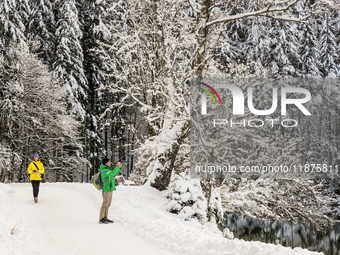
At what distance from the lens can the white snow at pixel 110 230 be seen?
6.25 meters

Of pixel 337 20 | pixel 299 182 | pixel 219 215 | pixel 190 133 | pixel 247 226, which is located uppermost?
pixel 337 20

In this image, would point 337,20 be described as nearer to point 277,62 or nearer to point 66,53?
point 277,62

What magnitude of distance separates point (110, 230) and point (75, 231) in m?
0.74

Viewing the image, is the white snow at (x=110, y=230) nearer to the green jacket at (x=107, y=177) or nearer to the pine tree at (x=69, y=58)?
the green jacket at (x=107, y=177)

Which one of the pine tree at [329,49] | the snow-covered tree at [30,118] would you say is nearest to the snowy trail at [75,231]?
the snow-covered tree at [30,118]

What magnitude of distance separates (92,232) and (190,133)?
5.26 meters

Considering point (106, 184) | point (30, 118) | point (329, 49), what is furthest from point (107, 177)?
point (329, 49)

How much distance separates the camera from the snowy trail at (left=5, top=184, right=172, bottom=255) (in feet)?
21.4

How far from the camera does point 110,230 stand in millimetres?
7992

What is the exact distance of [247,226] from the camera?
782 inches

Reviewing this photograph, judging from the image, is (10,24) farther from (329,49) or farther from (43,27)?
(329,49)

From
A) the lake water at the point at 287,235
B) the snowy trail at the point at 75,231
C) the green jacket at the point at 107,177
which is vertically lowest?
the lake water at the point at 287,235

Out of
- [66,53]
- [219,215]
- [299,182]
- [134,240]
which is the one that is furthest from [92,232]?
[66,53]

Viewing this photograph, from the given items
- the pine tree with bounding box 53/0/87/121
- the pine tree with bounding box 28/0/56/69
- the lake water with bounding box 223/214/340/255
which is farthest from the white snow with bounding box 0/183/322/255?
the pine tree with bounding box 28/0/56/69
